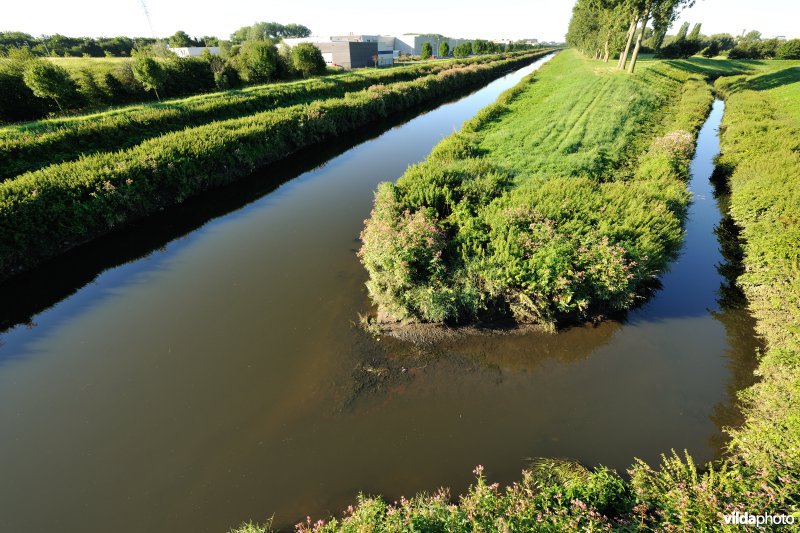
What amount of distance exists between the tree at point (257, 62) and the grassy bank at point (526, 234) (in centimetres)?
3994

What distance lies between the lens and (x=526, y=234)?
969 cm

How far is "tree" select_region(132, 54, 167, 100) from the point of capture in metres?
33.2

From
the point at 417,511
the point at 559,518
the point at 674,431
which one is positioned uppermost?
the point at 559,518

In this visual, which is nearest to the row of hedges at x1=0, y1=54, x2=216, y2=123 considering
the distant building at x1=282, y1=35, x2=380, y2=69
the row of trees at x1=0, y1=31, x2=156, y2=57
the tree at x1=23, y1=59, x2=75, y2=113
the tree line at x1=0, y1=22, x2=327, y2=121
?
the tree line at x1=0, y1=22, x2=327, y2=121

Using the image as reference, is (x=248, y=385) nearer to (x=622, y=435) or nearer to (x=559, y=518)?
(x=559, y=518)

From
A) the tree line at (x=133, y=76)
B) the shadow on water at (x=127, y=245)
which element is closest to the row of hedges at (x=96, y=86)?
the tree line at (x=133, y=76)

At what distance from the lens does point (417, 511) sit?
4.80 metres

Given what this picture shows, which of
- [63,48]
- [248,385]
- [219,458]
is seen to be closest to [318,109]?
[248,385]

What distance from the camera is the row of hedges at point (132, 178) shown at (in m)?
12.2

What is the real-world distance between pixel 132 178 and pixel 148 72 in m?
27.3

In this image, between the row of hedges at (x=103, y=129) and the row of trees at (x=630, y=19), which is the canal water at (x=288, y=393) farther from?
the row of trees at (x=630, y=19)

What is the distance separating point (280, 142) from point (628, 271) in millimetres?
21987

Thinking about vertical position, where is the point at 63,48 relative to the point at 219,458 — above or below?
above

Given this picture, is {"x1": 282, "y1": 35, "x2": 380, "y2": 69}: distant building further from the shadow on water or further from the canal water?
the canal water
